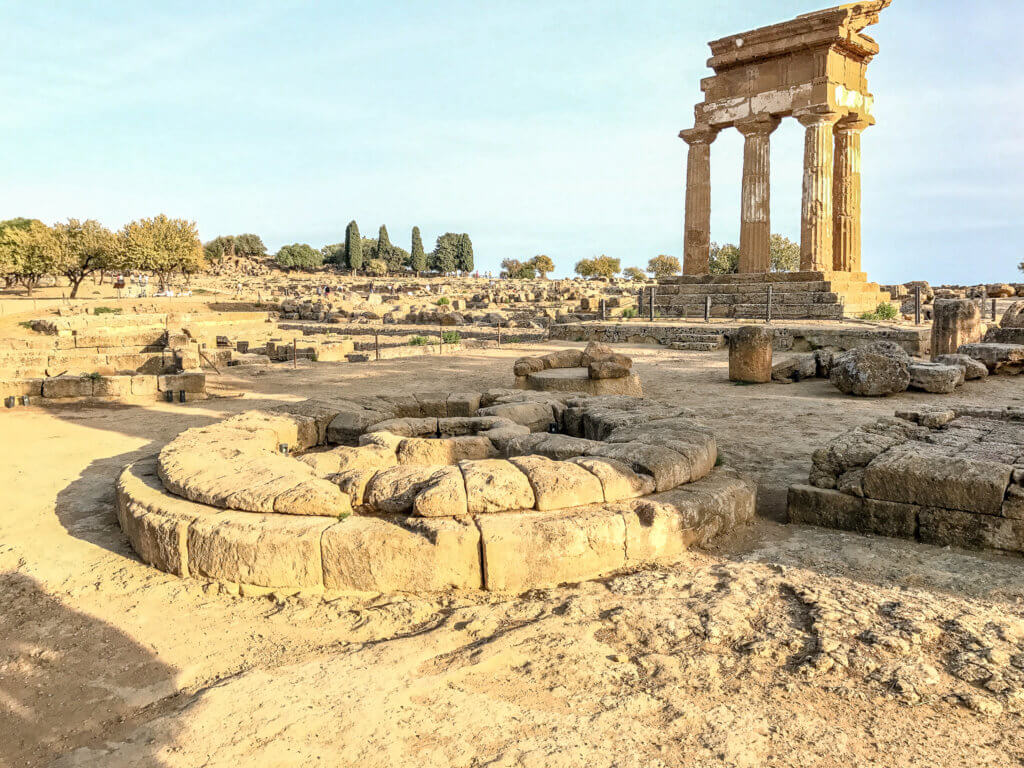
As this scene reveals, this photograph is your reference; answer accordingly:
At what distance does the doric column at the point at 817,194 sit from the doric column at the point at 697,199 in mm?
3314

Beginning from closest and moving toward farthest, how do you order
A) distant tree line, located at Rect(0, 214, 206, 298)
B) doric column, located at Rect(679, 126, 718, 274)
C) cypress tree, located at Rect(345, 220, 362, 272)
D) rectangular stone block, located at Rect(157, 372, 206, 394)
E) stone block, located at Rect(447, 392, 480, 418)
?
stone block, located at Rect(447, 392, 480, 418) → rectangular stone block, located at Rect(157, 372, 206, 394) → doric column, located at Rect(679, 126, 718, 274) → distant tree line, located at Rect(0, 214, 206, 298) → cypress tree, located at Rect(345, 220, 362, 272)

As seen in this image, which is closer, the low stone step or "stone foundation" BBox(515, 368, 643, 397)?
"stone foundation" BBox(515, 368, 643, 397)

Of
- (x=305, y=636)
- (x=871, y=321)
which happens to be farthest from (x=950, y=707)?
(x=871, y=321)

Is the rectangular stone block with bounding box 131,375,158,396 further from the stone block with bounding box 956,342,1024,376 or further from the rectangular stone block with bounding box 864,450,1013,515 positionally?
the stone block with bounding box 956,342,1024,376

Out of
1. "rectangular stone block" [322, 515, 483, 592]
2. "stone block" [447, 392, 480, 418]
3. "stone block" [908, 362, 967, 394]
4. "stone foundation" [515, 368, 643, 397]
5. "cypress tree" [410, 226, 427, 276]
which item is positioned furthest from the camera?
"cypress tree" [410, 226, 427, 276]

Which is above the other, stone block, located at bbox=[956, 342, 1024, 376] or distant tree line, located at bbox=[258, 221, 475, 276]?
distant tree line, located at bbox=[258, 221, 475, 276]

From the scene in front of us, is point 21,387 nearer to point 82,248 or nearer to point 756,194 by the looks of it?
point 756,194

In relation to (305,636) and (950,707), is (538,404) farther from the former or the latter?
(950,707)

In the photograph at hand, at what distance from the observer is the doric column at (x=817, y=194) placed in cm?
2212

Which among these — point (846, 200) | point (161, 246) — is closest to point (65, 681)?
point (846, 200)

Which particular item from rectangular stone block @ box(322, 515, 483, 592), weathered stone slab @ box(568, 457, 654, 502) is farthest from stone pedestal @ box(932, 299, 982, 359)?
rectangular stone block @ box(322, 515, 483, 592)

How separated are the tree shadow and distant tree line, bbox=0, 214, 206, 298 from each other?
4362 centimetres

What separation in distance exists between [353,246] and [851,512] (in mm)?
74862

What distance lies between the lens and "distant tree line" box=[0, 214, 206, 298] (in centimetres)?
3912
